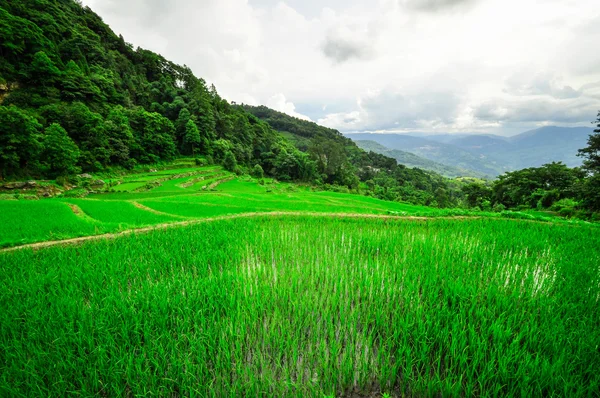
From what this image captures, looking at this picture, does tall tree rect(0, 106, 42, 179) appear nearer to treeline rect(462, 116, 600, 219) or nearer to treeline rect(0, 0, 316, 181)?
treeline rect(0, 0, 316, 181)

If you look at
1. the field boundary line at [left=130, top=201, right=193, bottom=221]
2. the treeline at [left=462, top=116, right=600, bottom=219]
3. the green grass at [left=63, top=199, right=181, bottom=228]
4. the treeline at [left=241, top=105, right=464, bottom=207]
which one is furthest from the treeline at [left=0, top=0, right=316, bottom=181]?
the treeline at [left=462, top=116, right=600, bottom=219]

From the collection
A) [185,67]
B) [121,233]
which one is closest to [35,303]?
[121,233]

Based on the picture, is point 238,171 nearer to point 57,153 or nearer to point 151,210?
point 57,153

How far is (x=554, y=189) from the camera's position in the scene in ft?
78.8

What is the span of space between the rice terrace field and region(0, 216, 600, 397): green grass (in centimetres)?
2

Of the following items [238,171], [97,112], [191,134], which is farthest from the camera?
[238,171]

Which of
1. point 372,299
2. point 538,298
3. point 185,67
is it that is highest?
point 185,67

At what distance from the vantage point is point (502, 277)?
3984 mm

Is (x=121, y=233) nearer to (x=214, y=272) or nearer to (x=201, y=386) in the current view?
(x=214, y=272)

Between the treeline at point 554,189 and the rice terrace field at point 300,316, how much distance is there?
15.1m

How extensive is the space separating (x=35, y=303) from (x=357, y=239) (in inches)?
247

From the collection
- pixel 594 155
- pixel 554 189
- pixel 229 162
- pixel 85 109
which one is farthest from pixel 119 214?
pixel 554 189

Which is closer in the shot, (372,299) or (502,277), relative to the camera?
(372,299)

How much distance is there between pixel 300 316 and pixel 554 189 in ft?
116
